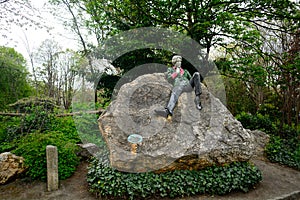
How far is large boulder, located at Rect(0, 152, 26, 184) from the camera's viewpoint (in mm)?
4887

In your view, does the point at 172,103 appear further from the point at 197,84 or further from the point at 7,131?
the point at 7,131

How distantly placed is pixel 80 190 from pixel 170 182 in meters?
2.06

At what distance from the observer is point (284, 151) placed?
284 inches

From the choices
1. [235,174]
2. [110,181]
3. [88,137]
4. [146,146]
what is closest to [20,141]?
[88,137]

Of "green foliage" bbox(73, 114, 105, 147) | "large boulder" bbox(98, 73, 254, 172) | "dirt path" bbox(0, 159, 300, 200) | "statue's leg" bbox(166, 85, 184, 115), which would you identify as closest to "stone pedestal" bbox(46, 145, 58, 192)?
"dirt path" bbox(0, 159, 300, 200)

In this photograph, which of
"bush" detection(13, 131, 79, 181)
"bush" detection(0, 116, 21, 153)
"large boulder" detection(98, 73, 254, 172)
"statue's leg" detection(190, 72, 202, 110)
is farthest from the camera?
"bush" detection(0, 116, 21, 153)

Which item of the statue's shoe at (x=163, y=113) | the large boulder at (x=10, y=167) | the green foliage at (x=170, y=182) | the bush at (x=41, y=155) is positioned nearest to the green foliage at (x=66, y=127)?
the bush at (x=41, y=155)

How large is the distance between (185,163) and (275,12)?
669cm

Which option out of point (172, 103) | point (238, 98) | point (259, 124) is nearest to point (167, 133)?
point (172, 103)

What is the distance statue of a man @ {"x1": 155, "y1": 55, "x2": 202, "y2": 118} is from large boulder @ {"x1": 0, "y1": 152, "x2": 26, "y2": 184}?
11.8 feet

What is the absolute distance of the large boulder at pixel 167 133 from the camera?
4.33 meters

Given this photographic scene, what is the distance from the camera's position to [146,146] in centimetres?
443

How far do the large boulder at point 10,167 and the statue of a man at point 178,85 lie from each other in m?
3.60

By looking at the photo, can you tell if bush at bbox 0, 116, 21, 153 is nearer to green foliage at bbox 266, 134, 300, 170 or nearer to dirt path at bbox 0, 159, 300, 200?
dirt path at bbox 0, 159, 300, 200
